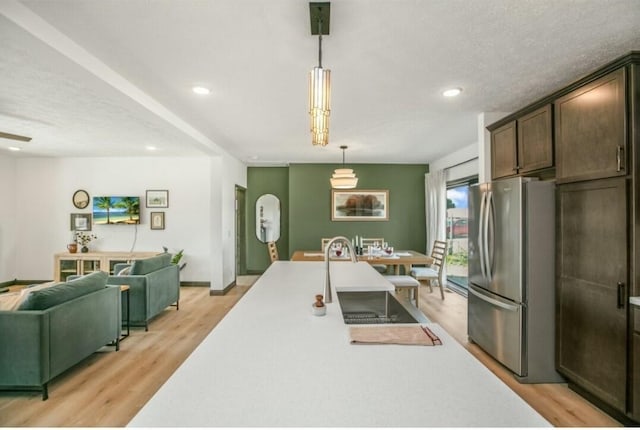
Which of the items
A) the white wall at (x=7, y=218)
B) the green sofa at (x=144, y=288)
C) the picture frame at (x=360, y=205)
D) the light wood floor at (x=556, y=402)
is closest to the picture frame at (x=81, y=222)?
the white wall at (x=7, y=218)

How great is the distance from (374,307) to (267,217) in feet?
17.2

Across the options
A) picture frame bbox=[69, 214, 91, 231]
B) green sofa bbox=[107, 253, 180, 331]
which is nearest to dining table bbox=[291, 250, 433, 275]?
green sofa bbox=[107, 253, 180, 331]

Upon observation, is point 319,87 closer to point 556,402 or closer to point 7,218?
point 556,402

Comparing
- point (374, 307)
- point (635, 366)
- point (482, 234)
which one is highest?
point (482, 234)

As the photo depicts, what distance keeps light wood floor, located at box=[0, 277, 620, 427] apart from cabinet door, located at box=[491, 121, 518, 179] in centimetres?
186

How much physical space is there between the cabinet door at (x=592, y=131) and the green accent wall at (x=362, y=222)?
4186 millimetres

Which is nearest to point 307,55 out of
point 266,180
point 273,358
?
point 273,358

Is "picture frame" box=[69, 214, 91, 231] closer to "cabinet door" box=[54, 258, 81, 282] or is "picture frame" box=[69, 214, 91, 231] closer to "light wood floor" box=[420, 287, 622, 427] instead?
"cabinet door" box=[54, 258, 81, 282]

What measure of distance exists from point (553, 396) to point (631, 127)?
1.99 m

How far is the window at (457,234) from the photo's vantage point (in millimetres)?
5719

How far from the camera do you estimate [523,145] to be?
2.92 m

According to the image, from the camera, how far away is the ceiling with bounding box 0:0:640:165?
1.69 meters

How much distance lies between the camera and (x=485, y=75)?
2475mm

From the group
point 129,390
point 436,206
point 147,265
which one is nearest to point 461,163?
point 436,206
